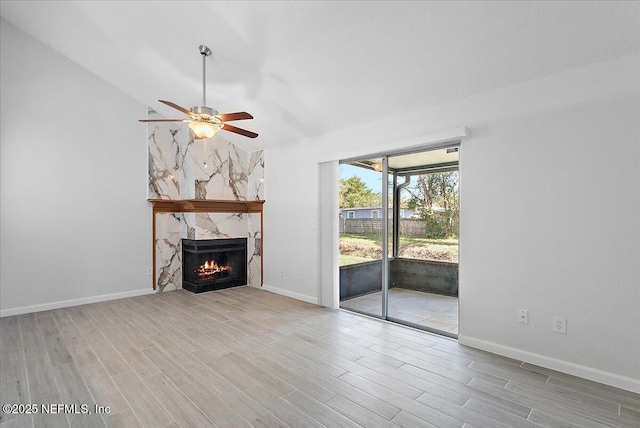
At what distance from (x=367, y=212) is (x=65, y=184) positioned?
445 centimetres

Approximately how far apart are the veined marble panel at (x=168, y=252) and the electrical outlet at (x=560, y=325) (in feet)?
18.1

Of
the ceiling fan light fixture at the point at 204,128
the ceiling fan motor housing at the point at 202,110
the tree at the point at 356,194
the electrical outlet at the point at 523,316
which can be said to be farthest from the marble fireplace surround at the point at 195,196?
the electrical outlet at the point at 523,316

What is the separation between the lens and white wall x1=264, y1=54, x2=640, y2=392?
96.0 inches

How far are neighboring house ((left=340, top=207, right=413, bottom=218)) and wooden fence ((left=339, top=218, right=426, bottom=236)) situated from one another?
0.15 feet

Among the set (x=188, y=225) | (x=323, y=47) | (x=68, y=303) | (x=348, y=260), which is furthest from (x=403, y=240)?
(x=68, y=303)

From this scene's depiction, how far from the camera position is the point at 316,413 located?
2.12 m

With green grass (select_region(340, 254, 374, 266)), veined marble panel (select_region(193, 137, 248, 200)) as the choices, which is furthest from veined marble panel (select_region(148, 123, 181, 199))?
green grass (select_region(340, 254, 374, 266))

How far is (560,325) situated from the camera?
271cm

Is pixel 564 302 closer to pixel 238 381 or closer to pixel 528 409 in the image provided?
pixel 528 409

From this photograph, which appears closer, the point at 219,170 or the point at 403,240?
the point at 403,240

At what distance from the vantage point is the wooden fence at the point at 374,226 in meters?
3.96

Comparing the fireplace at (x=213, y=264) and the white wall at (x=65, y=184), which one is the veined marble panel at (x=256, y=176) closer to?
the fireplace at (x=213, y=264)

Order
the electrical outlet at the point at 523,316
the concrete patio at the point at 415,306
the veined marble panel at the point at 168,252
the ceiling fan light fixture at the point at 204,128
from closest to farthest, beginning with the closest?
1. the electrical outlet at the point at 523,316
2. the ceiling fan light fixture at the point at 204,128
3. the concrete patio at the point at 415,306
4. the veined marble panel at the point at 168,252

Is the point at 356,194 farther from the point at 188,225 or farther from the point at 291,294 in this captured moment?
the point at 188,225
